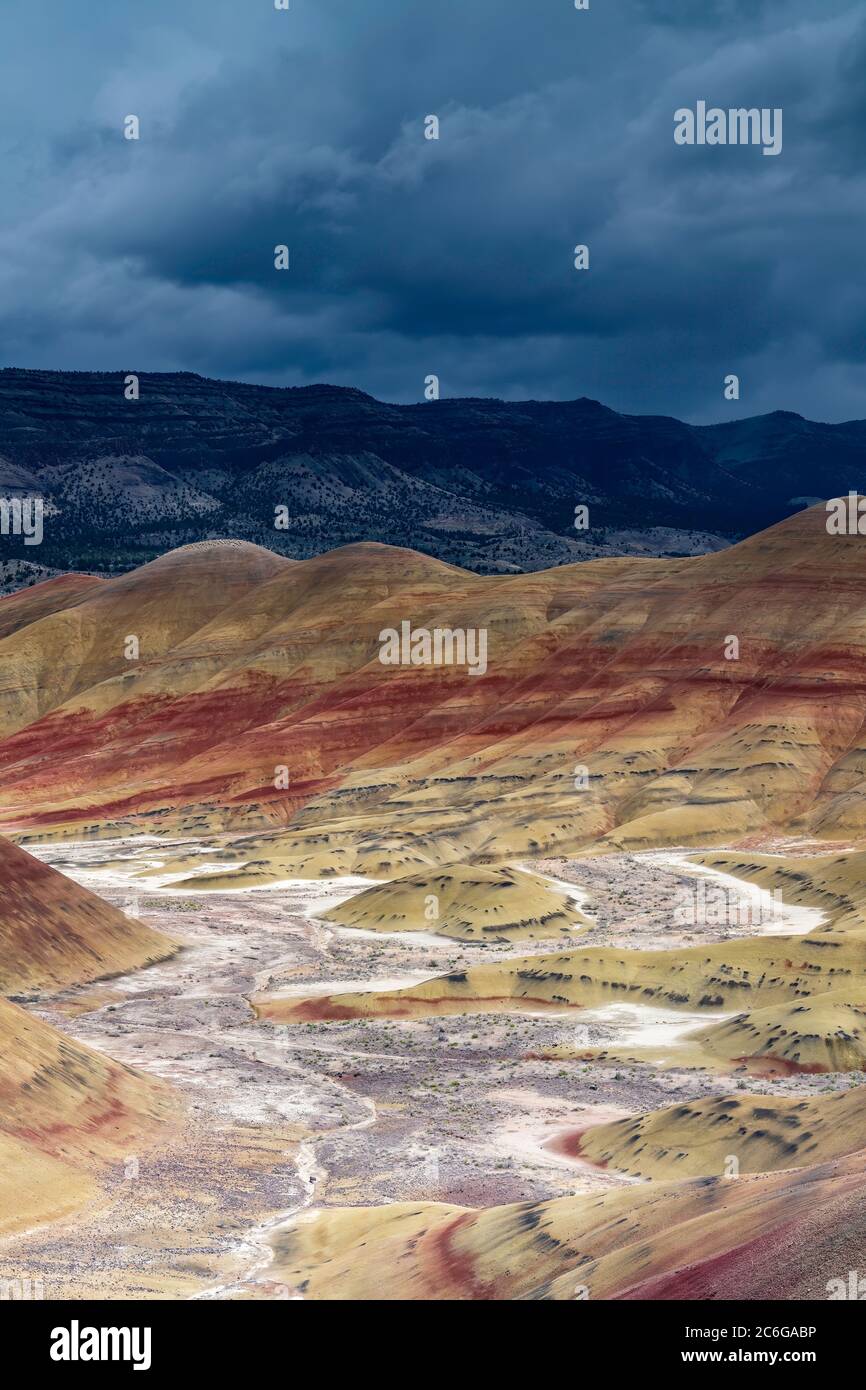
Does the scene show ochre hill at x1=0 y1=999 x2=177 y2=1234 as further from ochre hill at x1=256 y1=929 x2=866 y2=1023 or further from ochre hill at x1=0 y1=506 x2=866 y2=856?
ochre hill at x1=0 y1=506 x2=866 y2=856

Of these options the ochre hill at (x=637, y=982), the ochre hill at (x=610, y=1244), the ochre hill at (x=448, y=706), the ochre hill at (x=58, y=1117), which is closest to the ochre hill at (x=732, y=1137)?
the ochre hill at (x=610, y=1244)

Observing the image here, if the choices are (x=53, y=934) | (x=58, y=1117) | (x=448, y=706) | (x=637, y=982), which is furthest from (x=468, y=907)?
(x=448, y=706)

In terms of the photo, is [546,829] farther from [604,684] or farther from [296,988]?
[296,988]

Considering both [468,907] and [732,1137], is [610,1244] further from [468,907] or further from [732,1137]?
[468,907]

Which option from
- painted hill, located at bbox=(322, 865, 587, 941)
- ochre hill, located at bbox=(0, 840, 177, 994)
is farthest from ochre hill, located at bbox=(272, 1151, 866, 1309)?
painted hill, located at bbox=(322, 865, 587, 941)

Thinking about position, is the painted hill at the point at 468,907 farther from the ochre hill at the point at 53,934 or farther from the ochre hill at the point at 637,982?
the ochre hill at the point at 53,934
